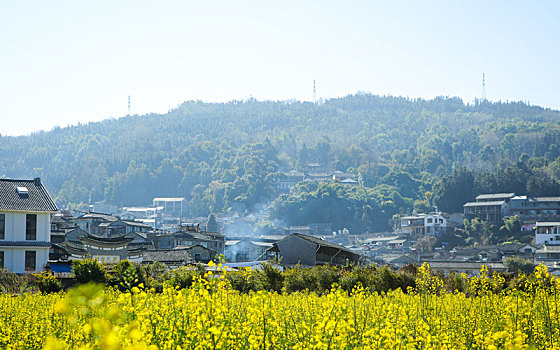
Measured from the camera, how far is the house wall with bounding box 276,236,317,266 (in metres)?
36.0

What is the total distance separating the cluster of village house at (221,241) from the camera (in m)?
27.7

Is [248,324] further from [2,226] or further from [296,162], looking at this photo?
[296,162]

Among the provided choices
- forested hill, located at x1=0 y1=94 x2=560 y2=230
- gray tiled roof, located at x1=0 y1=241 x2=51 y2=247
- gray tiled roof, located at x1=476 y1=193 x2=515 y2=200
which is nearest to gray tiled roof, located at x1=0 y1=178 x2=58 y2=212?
gray tiled roof, located at x1=0 y1=241 x2=51 y2=247

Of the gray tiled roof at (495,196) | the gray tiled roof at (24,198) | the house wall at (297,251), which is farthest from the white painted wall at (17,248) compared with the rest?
the gray tiled roof at (495,196)

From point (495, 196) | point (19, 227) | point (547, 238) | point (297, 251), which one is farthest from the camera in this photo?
point (495, 196)

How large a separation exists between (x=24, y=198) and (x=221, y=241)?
3105 cm

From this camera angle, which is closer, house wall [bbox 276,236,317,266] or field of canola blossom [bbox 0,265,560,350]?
field of canola blossom [bbox 0,265,560,350]

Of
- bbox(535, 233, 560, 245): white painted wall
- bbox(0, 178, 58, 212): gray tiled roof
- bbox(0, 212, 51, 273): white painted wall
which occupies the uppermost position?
bbox(0, 178, 58, 212): gray tiled roof

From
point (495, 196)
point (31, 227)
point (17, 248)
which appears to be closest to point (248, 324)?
point (17, 248)

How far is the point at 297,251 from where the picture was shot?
36562 millimetres

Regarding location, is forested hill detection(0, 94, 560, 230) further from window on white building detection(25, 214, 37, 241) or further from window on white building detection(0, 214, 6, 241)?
window on white building detection(0, 214, 6, 241)

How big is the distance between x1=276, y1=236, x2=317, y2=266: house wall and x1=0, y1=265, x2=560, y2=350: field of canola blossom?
22.2 meters

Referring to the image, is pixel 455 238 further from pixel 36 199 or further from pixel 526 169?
pixel 36 199

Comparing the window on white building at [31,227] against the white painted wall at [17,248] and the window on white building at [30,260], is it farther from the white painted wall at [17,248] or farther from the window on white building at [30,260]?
the window on white building at [30,260]
